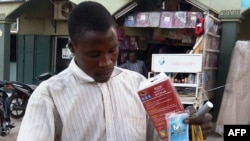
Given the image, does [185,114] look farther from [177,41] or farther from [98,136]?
[177,41]

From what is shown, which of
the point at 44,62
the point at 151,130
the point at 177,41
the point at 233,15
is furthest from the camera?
the point at 44,62

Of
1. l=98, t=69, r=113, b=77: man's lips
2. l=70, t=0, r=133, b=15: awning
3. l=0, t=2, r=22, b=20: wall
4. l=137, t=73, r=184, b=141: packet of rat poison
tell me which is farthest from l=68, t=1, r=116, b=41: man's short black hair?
l=0, t=2, r=22, b=20: wall

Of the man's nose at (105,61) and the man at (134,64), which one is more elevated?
the man's nose at (105,61)

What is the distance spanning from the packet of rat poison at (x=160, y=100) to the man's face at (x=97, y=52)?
0.15m

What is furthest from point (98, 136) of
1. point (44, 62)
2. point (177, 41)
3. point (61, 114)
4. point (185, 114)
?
point (44, 62)

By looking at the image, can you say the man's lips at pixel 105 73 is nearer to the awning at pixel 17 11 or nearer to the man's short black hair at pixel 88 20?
the man's short black hair at pixel 88 20

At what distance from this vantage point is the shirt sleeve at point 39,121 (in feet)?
3.75

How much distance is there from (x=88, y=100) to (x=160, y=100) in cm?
26

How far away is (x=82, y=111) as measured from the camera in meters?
1.25

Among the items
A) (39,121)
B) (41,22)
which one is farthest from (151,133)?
(41,22)

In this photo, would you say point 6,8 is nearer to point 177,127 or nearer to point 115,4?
point 115,4

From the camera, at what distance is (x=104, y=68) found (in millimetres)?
1223

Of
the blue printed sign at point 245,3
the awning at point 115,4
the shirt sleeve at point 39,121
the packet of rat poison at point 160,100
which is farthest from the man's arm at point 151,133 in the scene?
the awning at point 115,4

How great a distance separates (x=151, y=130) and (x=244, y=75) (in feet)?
17.5
